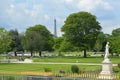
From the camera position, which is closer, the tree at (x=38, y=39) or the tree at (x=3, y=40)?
the tree at (x=3, y=40)

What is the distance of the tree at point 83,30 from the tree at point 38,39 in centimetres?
1464

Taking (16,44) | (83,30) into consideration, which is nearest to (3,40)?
(83,30)

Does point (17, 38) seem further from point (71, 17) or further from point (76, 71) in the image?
point (76, 71)

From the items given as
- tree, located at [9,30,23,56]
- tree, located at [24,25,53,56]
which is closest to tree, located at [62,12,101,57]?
tree, located at [24,25,53,56]

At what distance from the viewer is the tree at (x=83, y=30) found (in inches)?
4021

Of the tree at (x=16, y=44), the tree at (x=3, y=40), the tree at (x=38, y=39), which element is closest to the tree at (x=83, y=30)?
the tree at (x=38, y=39)

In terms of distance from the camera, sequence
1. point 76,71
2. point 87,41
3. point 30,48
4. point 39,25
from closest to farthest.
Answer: point 76,71
point 87,41
point 30,48
point 39,25

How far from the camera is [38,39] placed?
115 metres

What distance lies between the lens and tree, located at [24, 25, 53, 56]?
115875 millimetres

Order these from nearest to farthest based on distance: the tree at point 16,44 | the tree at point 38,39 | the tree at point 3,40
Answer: the tree at point 3,40 → the tree at point 38,39 → the tree at point 16,44

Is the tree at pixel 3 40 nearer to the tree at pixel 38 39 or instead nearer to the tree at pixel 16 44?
the tree at pixel 38 39

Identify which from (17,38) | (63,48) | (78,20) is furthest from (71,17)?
(17,38)

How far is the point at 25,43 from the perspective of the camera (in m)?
118

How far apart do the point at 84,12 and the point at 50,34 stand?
88.2ft
